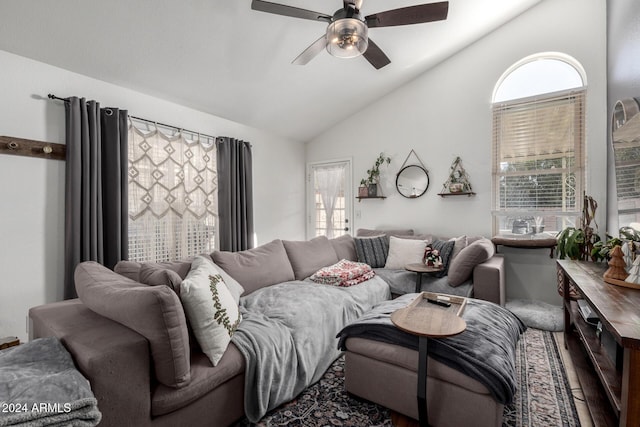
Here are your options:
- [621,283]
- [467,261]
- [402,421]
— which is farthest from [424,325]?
[467,261]

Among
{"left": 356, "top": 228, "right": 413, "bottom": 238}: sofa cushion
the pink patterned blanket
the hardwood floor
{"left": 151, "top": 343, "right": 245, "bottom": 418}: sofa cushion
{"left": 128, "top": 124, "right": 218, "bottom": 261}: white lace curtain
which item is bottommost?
the hardwood floor

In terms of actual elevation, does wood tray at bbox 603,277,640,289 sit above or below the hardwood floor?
above

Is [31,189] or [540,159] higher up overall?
[540,159]

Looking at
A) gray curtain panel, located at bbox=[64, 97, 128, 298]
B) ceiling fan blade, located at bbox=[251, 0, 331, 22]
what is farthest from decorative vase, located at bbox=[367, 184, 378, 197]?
gray curtain panel, located at bbox=[64, 97, 128, 298]

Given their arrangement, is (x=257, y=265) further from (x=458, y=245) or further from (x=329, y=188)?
(x=329, y=188)

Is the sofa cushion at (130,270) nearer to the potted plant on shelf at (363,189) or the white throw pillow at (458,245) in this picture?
the white throw pillow at (458,245)

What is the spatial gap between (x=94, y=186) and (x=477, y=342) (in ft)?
10.1

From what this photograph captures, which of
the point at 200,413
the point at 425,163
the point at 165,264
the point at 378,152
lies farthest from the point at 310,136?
the point at 200,413

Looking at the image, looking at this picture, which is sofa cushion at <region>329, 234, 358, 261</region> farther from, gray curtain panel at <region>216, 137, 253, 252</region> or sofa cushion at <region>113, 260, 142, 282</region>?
sofa cushion at <region>113, 260, 142, 282</region>

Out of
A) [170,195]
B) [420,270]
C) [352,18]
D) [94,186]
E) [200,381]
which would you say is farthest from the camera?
[170,195]

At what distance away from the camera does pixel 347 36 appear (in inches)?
79.4

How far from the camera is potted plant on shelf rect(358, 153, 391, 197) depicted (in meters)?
4.52

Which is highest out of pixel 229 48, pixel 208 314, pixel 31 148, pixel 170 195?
pixel 229 48

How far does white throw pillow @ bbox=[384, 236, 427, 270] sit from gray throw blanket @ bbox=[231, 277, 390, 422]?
1.04 metres
